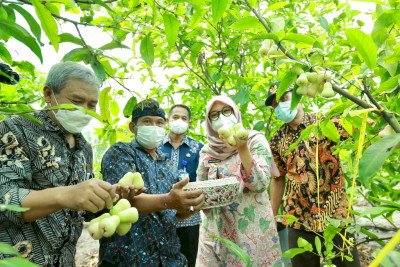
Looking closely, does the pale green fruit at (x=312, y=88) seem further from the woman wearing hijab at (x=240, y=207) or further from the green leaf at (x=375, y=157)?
the woman wearing hijab at (x=240, y=207)

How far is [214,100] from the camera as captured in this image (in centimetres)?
233

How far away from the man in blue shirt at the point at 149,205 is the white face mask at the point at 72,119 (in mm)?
239

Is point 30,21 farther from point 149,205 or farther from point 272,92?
point 272,92

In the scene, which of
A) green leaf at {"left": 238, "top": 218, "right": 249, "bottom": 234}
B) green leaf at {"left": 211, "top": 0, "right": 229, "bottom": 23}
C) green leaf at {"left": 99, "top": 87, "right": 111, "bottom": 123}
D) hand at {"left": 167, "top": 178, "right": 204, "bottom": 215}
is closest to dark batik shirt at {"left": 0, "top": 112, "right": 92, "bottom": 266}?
green leaf at {"left": 99, "top": 87, "right": 111, "bottom": 123}

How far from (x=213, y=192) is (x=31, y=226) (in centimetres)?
74

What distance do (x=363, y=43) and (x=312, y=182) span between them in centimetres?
169

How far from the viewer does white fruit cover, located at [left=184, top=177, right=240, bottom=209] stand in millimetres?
1733

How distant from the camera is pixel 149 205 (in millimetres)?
1593

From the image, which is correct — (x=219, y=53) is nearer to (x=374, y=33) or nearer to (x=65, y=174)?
(x=65, y=174)

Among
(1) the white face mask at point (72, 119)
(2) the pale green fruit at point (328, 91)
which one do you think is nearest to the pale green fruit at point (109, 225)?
(1) the white face mask at point (72, 119)

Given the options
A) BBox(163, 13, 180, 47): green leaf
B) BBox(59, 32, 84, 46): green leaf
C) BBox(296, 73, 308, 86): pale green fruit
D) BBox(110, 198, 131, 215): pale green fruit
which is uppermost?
BBox(163, 13, 180, 47): green leaf

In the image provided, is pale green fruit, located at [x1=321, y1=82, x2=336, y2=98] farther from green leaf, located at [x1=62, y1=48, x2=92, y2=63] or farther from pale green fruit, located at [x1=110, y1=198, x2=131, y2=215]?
green leaf, located at [x1=62, y1=48, x2=92, y2=63]

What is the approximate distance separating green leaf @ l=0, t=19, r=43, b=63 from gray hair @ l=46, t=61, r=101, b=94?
1.41 feet

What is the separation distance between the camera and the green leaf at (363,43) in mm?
875
